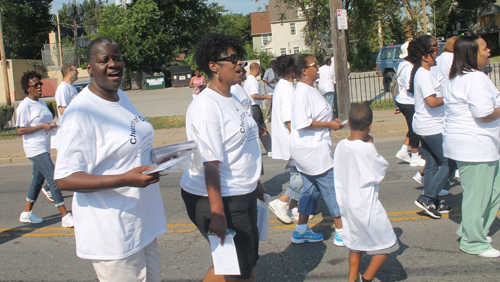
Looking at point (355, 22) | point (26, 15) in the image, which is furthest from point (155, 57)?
point (26, 15)

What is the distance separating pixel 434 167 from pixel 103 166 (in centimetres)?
381

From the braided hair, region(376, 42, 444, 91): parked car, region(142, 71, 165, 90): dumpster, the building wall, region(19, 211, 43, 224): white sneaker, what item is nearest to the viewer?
the braided hair

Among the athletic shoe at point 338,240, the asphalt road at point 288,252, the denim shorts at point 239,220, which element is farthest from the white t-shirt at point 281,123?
the denim shorts at point 239,220

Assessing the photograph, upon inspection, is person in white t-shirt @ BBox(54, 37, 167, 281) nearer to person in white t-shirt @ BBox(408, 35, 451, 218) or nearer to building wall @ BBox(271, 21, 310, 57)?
person in white t-shirt @ BBox(408, 35, 451, 218)

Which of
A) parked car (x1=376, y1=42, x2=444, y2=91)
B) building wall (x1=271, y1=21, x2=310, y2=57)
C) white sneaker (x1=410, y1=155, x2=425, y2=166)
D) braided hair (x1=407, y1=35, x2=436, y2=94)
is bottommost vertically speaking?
white sneaker (x1=410, y1=155, x2=425, y2=166)

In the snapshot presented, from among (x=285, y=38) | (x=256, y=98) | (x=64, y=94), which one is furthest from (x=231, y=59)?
(x=285, y=38)

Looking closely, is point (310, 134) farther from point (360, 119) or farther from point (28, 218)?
point (28, 218)

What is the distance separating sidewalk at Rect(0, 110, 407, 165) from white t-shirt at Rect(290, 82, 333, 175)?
637 centimetres

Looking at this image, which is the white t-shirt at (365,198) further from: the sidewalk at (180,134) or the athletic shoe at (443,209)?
the sidewalk at (180,134)

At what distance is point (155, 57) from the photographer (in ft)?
118

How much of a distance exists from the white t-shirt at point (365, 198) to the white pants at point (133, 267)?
1510 mm

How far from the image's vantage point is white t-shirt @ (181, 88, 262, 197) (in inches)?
101

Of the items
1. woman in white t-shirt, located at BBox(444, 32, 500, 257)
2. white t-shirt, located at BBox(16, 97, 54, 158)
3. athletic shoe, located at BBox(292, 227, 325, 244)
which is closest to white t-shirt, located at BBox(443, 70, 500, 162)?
woman in white t-shirt, located at BBox(444, 32, 500, 257)

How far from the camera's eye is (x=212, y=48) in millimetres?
2777
